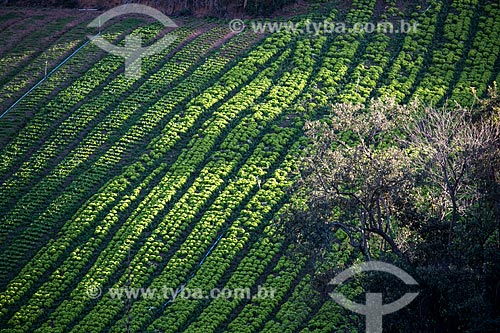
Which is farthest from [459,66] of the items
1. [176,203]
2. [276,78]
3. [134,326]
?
[134,326]

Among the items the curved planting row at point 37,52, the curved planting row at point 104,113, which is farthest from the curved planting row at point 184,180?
the curved planting row at point 37,52

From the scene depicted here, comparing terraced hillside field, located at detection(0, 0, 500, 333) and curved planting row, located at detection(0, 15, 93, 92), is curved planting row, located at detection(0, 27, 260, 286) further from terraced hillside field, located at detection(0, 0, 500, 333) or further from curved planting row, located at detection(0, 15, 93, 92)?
curved planting row, located at detection(0, 15, 93, 92)

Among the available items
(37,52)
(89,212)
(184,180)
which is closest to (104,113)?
(184,180)

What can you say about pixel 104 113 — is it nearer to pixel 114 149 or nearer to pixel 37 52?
pixel 114 149

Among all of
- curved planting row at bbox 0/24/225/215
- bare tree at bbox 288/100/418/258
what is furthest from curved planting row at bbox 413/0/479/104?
curved planting row at bbox 0/24/225/215

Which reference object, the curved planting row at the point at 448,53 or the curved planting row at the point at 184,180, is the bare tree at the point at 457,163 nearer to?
the curved planting row at the point at 184,180

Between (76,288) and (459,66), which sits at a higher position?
(459,66)

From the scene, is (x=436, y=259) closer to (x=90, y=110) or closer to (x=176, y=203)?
(x=176, y=203)

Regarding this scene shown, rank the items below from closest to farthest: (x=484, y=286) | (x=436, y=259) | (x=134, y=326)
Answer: (x=484, y=286), (x=436, y=259), (x=134, y=326)
